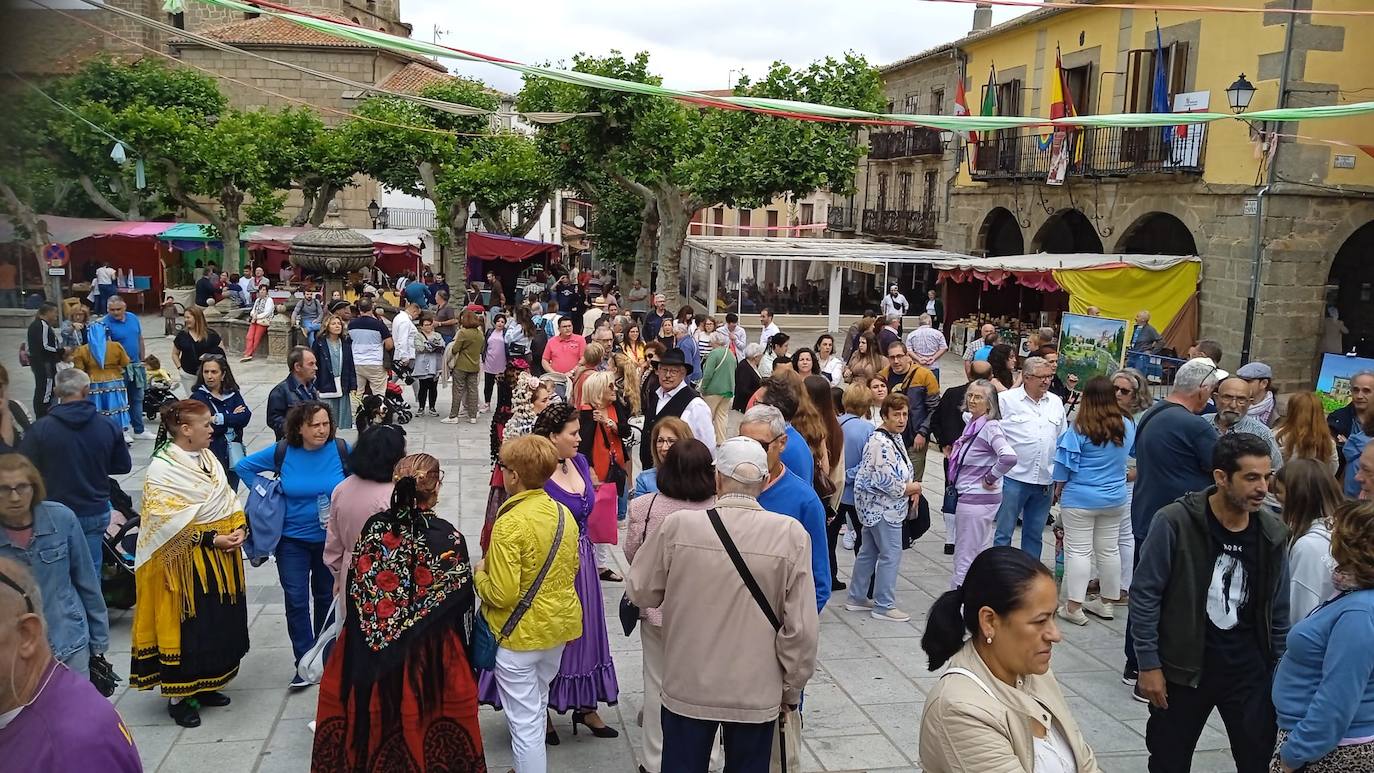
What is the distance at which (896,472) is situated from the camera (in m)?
6.26

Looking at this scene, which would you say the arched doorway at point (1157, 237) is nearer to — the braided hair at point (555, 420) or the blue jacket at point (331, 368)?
the blue jacket at point (331, 368)

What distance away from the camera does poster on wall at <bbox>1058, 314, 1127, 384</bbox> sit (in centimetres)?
1462

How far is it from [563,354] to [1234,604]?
779 centimetres

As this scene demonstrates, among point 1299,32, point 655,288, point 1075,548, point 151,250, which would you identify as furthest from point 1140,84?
point 151,250

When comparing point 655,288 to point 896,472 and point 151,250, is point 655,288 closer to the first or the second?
point 151,250

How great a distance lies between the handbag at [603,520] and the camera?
4867 millimetres

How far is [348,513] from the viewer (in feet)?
14.0

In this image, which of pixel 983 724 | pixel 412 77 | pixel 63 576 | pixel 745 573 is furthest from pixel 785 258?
pixel 412 77

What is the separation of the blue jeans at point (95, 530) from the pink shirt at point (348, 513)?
170 centimetres

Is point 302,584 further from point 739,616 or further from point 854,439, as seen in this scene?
point 854,439

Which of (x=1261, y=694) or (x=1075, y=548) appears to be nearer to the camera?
(x=1261, y=694)

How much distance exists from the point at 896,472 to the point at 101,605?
4297mm

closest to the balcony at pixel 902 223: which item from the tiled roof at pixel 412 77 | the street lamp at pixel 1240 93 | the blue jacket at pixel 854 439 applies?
the street lamp at pixel 1240 93

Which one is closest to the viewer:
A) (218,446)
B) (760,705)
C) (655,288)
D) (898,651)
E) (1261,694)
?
(760,705)
